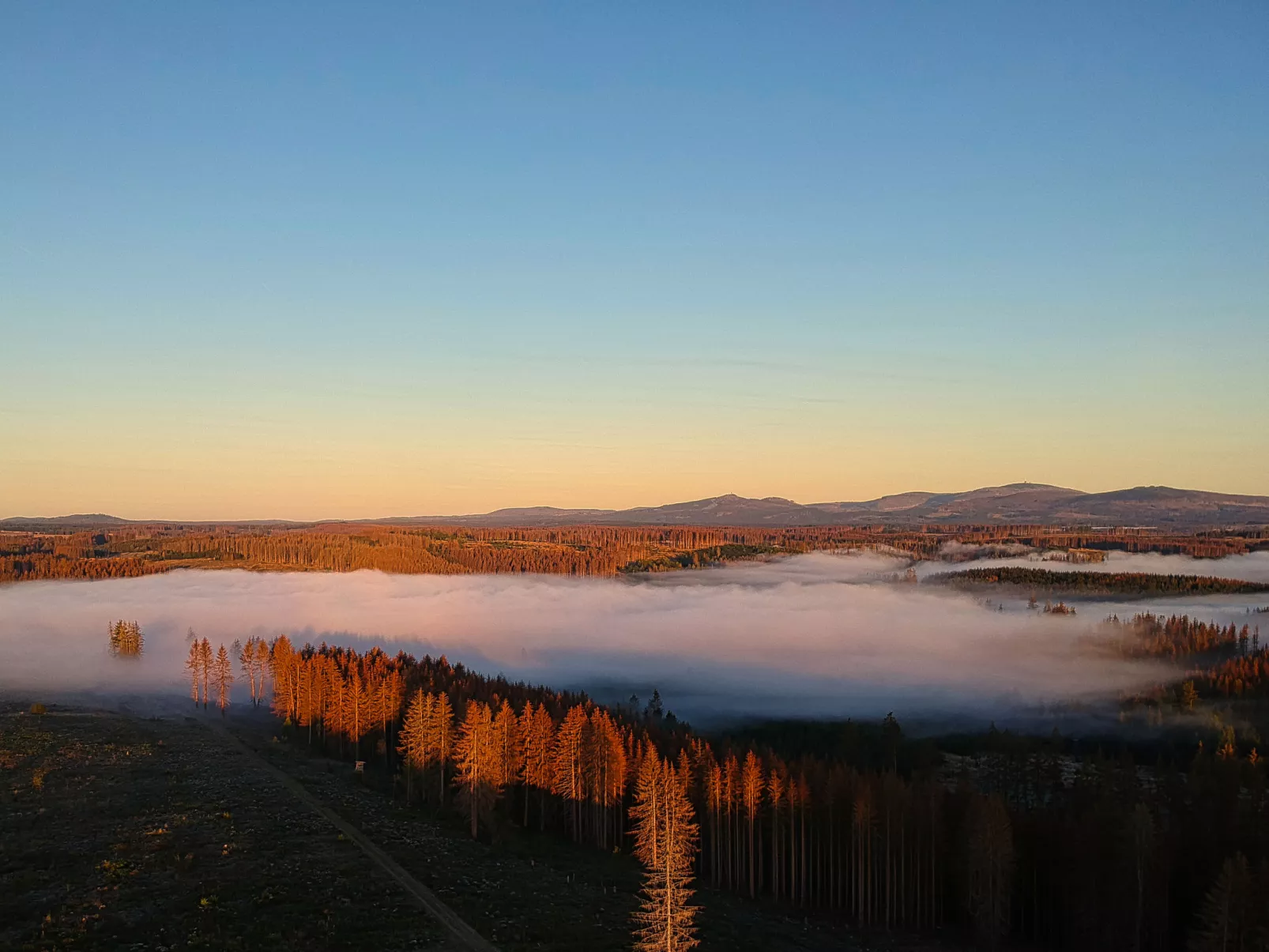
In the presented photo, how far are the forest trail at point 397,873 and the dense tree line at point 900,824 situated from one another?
40.0 ft

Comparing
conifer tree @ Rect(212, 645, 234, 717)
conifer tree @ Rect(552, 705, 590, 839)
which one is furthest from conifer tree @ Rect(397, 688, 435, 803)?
conifer tree @ Rect(212, 645, 234, 717)

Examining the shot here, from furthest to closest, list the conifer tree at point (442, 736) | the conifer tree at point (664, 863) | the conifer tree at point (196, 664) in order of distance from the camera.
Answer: the conifer tree at point (196, 664)
the conifer tree at point (442, 736)
the conifer tree at point (664, 863)

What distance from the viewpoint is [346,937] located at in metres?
40.2

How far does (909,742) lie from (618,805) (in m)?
74.1

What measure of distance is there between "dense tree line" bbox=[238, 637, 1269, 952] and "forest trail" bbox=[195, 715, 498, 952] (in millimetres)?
12192

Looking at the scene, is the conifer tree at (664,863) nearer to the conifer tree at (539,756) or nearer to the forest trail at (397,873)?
the forest trail at (397,873)

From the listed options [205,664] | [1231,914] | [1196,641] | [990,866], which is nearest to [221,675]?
[205,664]

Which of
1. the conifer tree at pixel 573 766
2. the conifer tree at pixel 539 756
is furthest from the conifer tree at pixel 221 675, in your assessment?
the conifer tree at pixel 573 766

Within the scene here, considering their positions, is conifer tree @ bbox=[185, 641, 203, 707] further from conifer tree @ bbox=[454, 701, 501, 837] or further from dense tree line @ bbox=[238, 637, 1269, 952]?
conifer tree @ bbox=[454, 701, 501, 837]

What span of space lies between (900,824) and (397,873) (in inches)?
1683

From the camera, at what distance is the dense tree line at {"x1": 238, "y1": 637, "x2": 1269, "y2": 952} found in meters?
61.2

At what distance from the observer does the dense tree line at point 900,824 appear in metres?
61.2

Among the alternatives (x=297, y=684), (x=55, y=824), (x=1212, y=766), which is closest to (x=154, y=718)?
(x=297, y=684)

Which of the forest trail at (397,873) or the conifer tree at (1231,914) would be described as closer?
the forest trail at (397,873)
